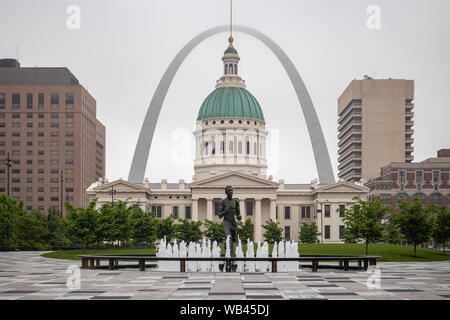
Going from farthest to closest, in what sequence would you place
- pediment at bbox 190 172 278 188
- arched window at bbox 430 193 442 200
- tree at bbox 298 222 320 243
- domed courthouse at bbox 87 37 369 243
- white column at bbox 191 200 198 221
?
arched window at bbox 430 193 442 200, white column at bbox 191 200 198 221, domed courthouse at bbox 87 37 369 243, pediment at bbox 190 172 278 188, tree at bbox 298 222 320 243

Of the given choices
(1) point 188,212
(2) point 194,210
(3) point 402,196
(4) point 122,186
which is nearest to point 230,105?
(1) point 188,212

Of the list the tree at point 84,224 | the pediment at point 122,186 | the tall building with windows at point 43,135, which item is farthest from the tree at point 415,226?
the tall building with windows at point 43,135

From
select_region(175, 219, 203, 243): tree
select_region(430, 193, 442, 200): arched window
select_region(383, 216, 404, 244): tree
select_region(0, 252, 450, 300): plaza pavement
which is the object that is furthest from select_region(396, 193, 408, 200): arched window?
select_region(0, 252, 450, 300): plaza pavement

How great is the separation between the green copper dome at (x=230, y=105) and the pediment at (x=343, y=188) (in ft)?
92.9

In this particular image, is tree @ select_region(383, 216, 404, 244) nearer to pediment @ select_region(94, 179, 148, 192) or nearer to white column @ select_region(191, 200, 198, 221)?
white column @ select_region(191, 200, 198, 221)

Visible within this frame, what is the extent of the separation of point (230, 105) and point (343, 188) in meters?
34.0

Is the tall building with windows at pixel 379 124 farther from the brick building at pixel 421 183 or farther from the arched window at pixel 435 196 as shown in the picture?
the arched window at pixel 435 196

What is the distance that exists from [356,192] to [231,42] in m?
50.1

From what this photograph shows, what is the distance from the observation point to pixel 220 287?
2294 cm

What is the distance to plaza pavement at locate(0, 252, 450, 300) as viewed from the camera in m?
20.2

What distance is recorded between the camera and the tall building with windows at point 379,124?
163000 mm

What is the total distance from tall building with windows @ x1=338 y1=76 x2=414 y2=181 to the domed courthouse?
3143cm

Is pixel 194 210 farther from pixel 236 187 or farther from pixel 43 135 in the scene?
pixel 43 135

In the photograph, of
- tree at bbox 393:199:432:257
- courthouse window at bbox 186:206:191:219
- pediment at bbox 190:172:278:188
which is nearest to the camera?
tree at bbox 393:199:432:257
